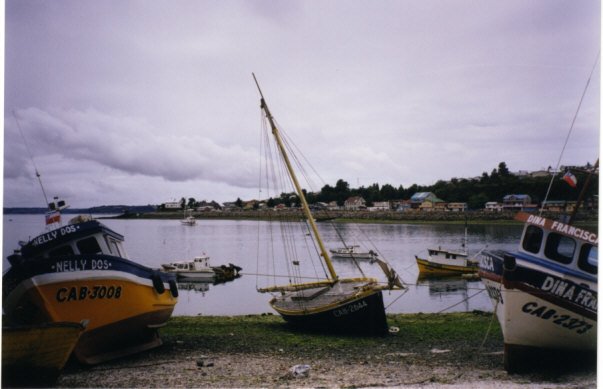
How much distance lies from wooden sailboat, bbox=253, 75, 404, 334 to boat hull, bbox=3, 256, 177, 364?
148 inches

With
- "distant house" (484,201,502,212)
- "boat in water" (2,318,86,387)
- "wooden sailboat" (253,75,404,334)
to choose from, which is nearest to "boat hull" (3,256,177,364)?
"boat in water" (2,318,86,387)

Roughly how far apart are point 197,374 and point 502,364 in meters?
5.43

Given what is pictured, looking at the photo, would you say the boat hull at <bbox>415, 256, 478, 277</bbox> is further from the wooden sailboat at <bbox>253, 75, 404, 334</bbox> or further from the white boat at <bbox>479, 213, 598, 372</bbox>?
the white boat at <bbox>479, 213, 598, 372</bbox>

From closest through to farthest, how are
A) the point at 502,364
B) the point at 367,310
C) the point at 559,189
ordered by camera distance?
the point at 502,364
the point at 559,189
the point at 367,310

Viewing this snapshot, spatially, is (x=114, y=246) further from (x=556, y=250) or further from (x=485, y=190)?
(x=485, y=190)

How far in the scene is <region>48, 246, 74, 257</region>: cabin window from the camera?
9.05 meters

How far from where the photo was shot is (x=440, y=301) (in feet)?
65.4

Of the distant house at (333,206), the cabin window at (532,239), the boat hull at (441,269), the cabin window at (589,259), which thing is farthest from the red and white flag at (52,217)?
the boat hull at (441,269)

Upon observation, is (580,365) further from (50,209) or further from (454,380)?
(50,209)

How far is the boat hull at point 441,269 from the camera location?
88.8ft

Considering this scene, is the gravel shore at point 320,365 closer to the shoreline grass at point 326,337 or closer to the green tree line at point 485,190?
the shoreline grass at point 326,337

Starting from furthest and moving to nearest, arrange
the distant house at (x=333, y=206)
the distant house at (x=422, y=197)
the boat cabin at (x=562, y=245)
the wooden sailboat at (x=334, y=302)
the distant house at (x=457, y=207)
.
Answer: the distant house at (x=422, y=197) < the distant house at (x=457, y=207) < the distant house at (x=333, y=206) < the wooden sailboat at (x=334, y=302) < the boat cabin at (x=562, y=245)

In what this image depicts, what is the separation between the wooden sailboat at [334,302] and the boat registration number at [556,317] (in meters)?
3.09

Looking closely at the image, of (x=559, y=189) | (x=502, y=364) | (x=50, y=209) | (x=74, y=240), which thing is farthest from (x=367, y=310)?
(x=50, y=209)
